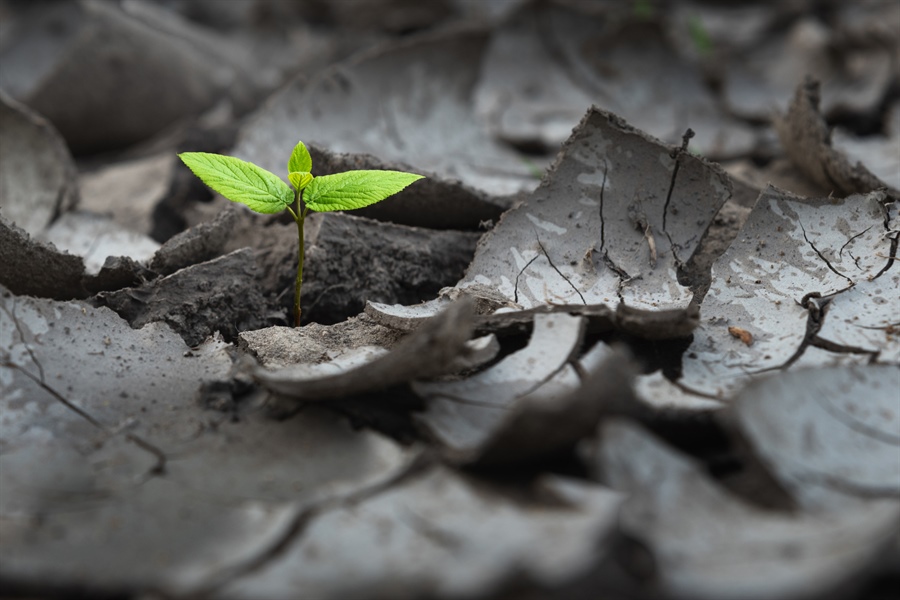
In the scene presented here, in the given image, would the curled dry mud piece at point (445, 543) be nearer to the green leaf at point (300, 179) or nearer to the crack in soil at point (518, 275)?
the crack in soil at point (518, 275)

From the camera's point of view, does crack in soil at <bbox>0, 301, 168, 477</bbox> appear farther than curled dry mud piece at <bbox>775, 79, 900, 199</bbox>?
No

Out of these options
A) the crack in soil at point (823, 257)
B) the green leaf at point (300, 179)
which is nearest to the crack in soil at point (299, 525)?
the green leaf at point (300, 179)

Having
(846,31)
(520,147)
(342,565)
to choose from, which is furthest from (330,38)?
(342,565)

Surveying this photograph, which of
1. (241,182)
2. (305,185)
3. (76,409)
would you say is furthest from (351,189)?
(76,409)

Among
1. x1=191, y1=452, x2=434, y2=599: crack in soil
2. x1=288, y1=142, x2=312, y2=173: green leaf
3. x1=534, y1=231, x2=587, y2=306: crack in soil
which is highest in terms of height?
x1=534, y1=231, x2=587, y2=306: crack in soil

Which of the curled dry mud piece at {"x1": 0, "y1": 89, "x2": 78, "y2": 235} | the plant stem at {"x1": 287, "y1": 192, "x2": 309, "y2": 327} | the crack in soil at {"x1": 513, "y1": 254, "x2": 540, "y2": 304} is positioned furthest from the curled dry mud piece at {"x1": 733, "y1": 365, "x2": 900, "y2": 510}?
the curled dry mud piece at {"x1": 0, "y1": 89, "x2": 78, "y2": 235}

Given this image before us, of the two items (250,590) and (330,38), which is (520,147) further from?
(250,590)

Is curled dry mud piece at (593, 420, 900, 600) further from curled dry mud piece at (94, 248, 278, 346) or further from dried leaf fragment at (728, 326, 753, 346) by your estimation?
curled dry mud piece at (94, 248, 278, 346)
